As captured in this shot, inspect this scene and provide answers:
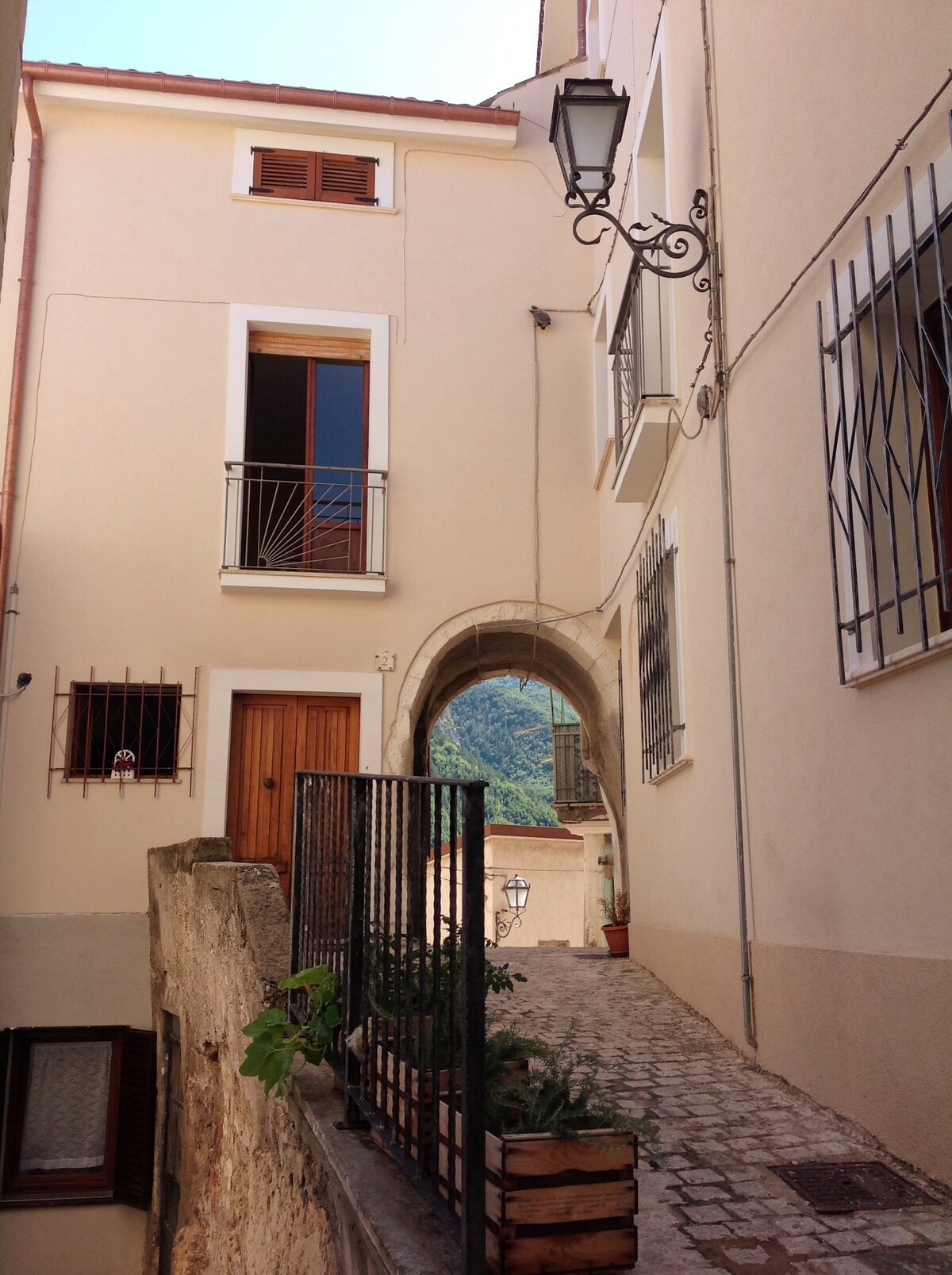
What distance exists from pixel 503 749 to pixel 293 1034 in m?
52.6

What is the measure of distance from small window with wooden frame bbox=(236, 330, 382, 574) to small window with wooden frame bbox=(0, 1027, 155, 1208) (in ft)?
14.6

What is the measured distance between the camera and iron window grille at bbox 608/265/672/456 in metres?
7.52

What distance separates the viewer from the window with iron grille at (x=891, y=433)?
3490mm

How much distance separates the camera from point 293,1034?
417 cm

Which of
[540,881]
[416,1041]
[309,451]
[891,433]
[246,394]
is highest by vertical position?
[246,394]

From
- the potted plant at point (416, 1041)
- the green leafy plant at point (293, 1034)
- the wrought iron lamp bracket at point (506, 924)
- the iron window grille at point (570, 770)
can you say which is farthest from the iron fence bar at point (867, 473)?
the iron window grille at point (570, 770)

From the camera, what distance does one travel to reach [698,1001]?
6.38 meters

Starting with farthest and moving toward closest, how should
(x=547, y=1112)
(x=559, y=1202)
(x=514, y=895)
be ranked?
(x=514, y=895) → (x=547, y=1112) → (x=559, y=1202)

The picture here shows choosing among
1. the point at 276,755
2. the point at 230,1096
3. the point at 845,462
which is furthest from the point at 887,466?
the point at 276,755

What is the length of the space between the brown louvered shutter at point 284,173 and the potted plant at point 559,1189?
1036 cm

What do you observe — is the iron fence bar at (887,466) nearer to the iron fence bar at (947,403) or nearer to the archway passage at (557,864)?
the iron fence bar at (947,403)

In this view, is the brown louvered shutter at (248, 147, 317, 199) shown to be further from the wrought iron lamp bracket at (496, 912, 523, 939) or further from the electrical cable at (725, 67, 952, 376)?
the wrought iron lamp bracket at (496, 912, 523, 939)

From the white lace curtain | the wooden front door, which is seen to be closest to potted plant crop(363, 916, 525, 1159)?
the wooden front door

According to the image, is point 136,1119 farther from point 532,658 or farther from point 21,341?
point 21,341
